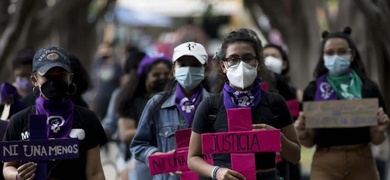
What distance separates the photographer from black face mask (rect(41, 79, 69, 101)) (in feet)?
22.3

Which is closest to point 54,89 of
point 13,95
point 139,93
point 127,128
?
point 13,95

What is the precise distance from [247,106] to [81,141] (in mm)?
1086

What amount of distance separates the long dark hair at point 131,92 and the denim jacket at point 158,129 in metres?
1.59

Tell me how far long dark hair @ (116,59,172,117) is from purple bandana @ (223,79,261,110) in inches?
130

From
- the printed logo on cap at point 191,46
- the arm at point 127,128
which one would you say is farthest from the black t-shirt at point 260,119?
the arm at point 127,128

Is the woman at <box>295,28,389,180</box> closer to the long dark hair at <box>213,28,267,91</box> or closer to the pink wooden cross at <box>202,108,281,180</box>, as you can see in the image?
the long dark hair at <box>213,28,267,91</box>

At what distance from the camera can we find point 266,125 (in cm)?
649

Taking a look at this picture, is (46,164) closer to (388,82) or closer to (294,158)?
(294,158)

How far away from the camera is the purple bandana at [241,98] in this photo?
21.6ft

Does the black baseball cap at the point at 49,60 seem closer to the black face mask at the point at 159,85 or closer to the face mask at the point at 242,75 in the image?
the face mask at the point at 242,75

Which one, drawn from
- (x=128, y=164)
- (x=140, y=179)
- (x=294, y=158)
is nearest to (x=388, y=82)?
(x=128, y=164)

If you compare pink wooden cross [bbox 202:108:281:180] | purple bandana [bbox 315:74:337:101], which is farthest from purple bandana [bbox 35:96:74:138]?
purple bandana [bbox 315:74:337:101]

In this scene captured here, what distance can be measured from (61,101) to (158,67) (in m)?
3.04

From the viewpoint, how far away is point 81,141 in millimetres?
6934
